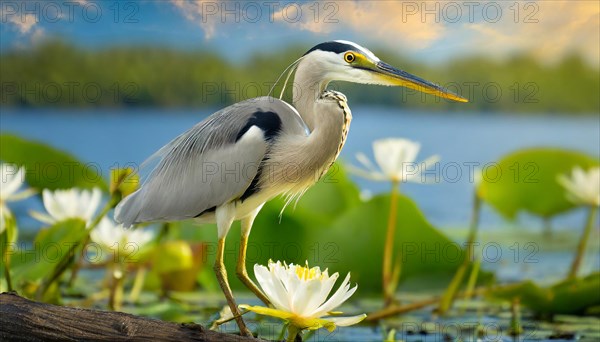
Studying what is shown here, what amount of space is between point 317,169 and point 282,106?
163mm

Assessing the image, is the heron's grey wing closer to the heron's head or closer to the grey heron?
the grey heron

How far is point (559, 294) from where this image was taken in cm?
230

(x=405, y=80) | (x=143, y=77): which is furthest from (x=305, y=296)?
(x=143, y=77)

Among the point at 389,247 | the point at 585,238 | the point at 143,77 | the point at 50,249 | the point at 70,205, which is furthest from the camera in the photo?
the point at 143,77

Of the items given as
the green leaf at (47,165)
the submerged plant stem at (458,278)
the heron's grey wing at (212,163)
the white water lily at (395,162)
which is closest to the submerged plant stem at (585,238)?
the submerged plant stem at (458,278)

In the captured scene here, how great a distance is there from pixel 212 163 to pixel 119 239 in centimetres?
56

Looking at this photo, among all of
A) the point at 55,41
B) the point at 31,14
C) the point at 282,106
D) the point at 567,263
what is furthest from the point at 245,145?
the point at 55,41

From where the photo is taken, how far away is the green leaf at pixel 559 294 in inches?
89.1

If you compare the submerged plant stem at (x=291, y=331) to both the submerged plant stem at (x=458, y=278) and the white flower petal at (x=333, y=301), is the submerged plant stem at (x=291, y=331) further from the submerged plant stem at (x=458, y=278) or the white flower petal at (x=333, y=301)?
the submerged plant stem at (x=458, y=278)

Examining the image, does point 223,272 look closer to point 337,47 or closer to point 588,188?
point 337,47

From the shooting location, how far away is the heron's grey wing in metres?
1.78

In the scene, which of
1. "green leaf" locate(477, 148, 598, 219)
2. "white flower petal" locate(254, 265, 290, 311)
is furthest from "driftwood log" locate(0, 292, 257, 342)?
"green leaf" locate(477, 148, 598, 219)

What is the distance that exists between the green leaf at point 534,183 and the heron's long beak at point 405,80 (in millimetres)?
1039

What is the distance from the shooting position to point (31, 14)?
273 centimetres
